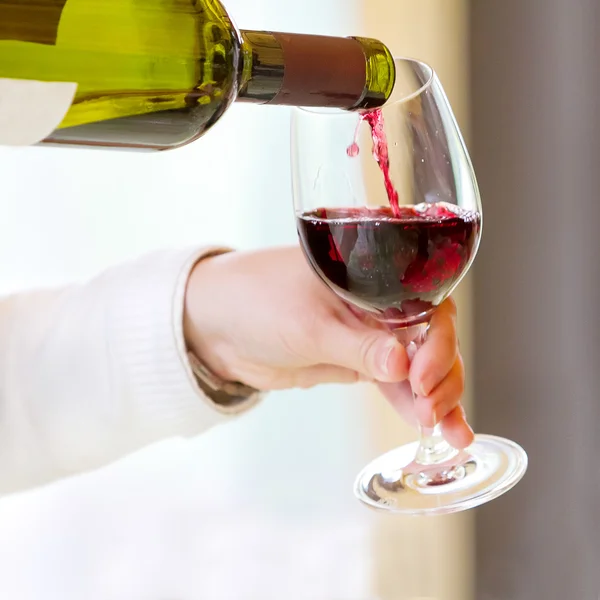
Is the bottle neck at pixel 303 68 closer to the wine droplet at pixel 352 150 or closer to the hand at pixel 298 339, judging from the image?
the wine droplet at pixel 352 150

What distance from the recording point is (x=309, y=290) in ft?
2.39

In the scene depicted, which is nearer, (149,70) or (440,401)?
(149,70)

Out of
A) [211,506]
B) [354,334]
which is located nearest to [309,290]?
[354,334]

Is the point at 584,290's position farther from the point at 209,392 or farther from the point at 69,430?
the point at 69,430

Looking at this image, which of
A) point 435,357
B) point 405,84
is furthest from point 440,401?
point 405,84

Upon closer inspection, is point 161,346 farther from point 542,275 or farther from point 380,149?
point 542,275

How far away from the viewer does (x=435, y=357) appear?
2.15ft

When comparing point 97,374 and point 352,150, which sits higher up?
point 352,150

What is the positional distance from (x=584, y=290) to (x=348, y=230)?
0.55 metres

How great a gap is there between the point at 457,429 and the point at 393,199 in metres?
0.23

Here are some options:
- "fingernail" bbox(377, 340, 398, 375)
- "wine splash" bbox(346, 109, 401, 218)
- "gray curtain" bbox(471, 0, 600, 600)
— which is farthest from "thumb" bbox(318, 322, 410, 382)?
"gray curtain" bbox(471, 0, 600, 600)

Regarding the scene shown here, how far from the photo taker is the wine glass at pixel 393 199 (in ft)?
1.91

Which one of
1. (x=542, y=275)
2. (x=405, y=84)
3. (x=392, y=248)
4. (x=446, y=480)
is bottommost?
(x=446, y=480)

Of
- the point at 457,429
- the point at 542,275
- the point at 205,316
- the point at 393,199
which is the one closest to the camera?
the point at 393,199
